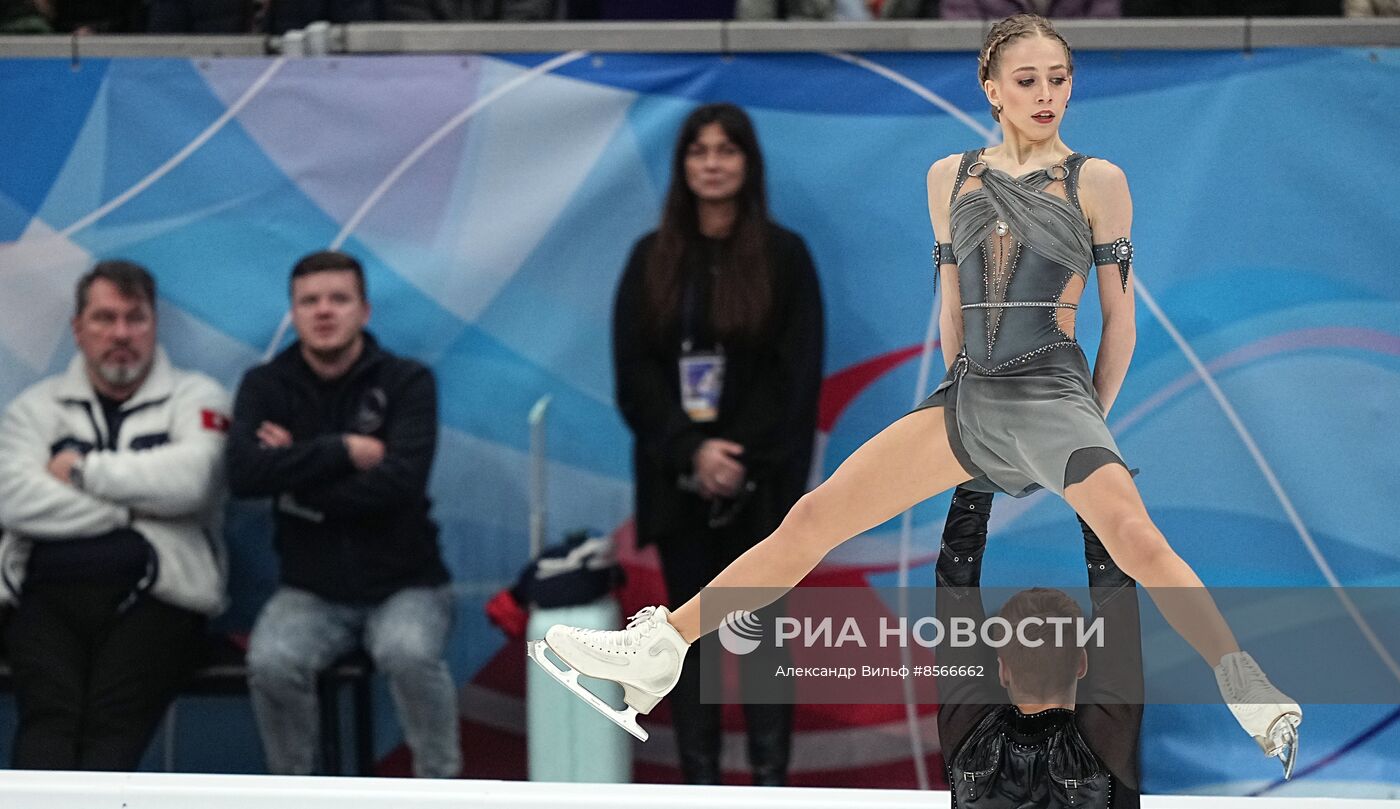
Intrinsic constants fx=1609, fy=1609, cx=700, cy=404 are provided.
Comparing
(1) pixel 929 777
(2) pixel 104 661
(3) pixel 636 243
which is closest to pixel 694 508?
(3) pixel 636 243

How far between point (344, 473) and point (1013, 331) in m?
2.54

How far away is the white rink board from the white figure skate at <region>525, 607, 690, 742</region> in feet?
2.11

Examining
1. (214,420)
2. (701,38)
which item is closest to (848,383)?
(701,38)

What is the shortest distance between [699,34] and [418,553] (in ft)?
5.48

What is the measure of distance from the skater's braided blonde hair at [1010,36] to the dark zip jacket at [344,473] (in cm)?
245

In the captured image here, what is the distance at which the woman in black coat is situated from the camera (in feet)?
13.4

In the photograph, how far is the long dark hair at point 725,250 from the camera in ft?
13.3

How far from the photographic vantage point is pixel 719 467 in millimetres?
4039

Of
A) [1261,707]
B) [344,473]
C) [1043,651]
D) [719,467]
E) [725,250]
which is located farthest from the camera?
[344,473]

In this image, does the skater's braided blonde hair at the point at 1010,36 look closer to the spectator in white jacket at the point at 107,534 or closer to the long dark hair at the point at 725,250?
the long dark hair at the point at 725,250

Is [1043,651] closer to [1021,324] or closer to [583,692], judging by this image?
[1021,324]

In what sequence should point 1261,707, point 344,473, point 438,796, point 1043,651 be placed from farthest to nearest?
1. point 344,473
2. point 438,796
3. point 1043,651
4. point 1261,707

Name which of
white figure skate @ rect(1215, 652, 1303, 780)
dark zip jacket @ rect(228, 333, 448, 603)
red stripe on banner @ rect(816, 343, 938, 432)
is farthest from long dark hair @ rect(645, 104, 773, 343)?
white figure skate @ rect(1215, 652, 1303, 780)

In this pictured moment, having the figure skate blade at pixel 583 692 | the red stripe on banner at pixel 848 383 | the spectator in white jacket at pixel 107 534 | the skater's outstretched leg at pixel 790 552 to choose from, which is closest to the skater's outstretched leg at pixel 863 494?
the skater's outstretched leg at pixel 790 552
